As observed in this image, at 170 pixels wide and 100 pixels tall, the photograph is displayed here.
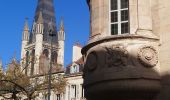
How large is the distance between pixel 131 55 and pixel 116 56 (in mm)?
605

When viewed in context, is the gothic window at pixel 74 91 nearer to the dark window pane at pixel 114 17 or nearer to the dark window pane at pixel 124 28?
the dark window pane at pixel 114 17

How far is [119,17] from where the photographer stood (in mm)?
17359

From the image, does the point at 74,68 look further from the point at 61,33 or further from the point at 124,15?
the point at 61,33

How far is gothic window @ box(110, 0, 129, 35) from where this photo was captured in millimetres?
17062

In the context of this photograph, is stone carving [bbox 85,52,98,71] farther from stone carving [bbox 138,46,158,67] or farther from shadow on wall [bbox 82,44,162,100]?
stone carving [bbox 138,46,158,67]

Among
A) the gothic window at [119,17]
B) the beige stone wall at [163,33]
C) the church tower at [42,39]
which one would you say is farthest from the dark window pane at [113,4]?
the church tower at [42,39]

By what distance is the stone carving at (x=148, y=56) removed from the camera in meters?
15.7

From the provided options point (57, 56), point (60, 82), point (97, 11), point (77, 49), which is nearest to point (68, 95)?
point (77, 49)

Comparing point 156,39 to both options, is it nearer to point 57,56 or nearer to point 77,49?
point 77,49

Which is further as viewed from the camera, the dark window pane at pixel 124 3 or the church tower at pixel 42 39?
the church tower at pixel 42 39

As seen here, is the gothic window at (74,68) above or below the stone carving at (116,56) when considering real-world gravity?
above

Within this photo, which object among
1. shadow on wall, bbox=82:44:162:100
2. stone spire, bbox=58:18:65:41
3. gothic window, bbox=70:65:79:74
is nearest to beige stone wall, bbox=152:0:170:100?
shadow on wall, bbox=82:44:162:100

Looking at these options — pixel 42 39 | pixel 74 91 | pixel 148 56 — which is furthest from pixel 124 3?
pixel 42 39

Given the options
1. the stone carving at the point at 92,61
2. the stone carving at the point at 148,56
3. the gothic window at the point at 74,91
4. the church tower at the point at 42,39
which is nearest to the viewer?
the stone carving at the point at 148,56
